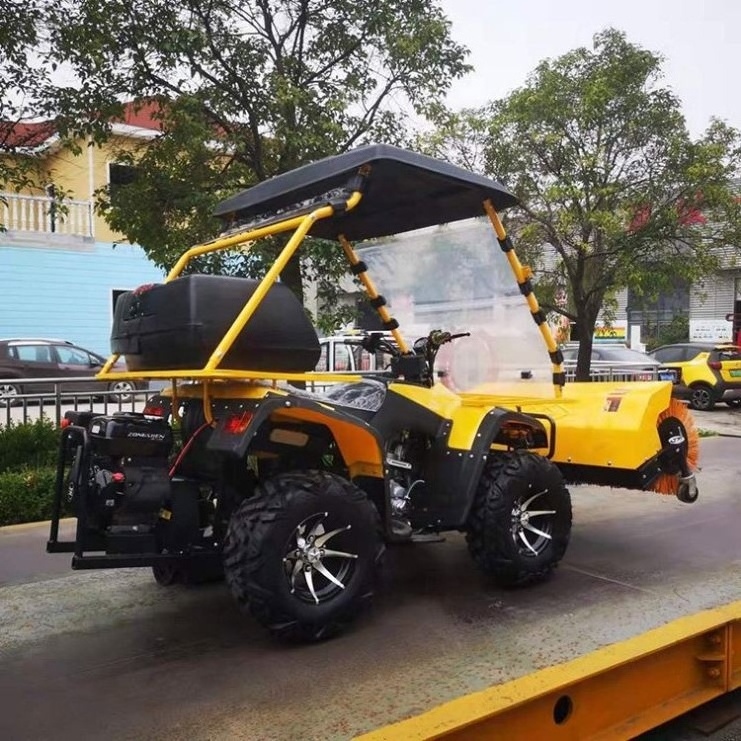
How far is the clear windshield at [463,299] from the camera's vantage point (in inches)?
203

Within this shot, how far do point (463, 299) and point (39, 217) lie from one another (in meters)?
16.6

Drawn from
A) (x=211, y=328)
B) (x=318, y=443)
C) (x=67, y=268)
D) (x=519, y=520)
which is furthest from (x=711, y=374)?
(x=211, y=328)

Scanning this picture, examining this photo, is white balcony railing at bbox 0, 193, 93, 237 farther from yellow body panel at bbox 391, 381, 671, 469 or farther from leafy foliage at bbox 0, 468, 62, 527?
yellow body panel at bbox 391, 381, 671, 469

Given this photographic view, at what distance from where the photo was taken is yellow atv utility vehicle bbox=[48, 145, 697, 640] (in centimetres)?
371

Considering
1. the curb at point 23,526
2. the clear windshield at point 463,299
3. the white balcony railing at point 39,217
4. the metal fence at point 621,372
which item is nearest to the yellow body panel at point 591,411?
the clear windshield at point 463,299

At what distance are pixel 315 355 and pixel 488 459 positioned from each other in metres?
1.41

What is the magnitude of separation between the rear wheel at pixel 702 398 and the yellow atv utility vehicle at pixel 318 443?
13.0 metres

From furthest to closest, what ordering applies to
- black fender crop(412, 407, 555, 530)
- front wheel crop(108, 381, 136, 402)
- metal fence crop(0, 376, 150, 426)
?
Answer: front wheel crop(108, 381, 136, 402)
metal fence crop(0, 376, 150, 426)
black fender crop(412, 407, 555, 530)

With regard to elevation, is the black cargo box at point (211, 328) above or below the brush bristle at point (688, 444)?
above

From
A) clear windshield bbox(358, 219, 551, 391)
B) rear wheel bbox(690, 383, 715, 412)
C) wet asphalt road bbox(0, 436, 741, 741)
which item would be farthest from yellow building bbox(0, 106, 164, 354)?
wet asphalt road bbox(0, 436, 741, 741)

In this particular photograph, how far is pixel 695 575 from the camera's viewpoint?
17.2ft

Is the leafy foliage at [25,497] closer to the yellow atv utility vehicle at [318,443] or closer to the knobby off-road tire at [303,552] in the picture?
the yellow atv utility vehicle at [318,443]

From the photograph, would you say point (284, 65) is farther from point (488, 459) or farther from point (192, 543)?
point (192, 543)

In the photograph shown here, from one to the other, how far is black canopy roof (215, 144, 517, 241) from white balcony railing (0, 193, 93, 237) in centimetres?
1320
